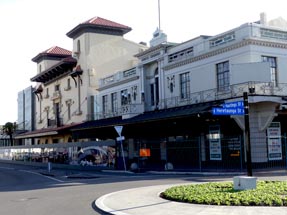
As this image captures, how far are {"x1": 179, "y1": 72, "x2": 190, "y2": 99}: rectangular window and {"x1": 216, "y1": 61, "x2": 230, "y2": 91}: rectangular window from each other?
→ 3.80 meters

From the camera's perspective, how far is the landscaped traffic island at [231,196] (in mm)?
11234

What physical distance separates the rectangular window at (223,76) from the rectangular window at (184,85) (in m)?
3.80

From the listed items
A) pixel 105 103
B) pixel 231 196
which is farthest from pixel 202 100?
pixel 231 196

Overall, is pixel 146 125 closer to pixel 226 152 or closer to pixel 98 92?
pixel 226 152

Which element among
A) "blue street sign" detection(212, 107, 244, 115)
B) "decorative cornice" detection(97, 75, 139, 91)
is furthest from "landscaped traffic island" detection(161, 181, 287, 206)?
"decorative cornice" detection(97, 75, 139, 91)

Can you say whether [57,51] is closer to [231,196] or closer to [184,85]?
[184,85]

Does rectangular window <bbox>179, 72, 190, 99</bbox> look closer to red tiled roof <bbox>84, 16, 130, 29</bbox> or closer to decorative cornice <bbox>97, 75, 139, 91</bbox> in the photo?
decorative cornice <bbox>97, 75, 139, 91</bbox>

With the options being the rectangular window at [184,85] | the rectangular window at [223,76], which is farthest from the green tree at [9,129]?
the rectangular window at [223,76]

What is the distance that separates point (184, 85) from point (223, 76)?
5069 mm

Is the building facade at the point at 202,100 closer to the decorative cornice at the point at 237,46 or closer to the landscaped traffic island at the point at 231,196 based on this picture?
the decorative cornice at the point at 237,46

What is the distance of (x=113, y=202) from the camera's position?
13117 millimetres

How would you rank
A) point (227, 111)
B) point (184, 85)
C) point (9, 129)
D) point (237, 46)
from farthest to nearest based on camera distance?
point (9, 129) < point (184, 85) < point (237, 46) < point (227, 111)

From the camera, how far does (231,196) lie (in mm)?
12047

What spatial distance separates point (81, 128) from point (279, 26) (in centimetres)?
2129
